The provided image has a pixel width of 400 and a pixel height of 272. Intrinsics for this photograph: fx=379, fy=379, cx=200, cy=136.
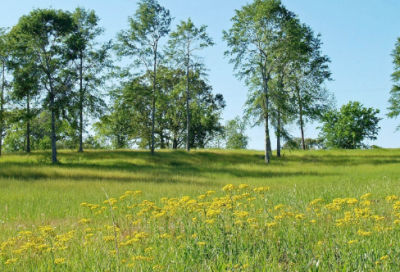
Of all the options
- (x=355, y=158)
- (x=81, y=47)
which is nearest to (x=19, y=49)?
(x=81, y=47)

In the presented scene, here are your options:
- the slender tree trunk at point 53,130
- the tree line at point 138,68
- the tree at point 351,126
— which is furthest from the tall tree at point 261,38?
the tree at point 351,126

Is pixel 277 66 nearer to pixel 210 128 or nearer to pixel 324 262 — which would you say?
pixel 210 128

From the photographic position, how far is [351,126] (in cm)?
6375

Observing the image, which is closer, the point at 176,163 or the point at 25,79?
the point at 25,79

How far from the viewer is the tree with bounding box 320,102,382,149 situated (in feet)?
208

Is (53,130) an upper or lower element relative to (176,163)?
upper

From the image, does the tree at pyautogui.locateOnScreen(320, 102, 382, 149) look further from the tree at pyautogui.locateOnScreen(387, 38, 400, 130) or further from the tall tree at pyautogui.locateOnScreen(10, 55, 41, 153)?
the tall tree at pyautogui.locateOnScreen(10, 55, 41, 153)

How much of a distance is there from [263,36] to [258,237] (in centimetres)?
2933

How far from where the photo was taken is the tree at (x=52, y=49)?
2886 cm

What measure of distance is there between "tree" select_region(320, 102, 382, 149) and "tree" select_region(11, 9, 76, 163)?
46.0 m

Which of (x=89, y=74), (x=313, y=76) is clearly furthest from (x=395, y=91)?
(x=89, y=74)

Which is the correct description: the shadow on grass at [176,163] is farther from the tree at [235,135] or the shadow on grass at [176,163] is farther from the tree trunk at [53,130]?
the tree at [235,135]

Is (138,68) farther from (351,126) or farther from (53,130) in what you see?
(351,126)

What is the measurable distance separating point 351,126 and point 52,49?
5053cm
